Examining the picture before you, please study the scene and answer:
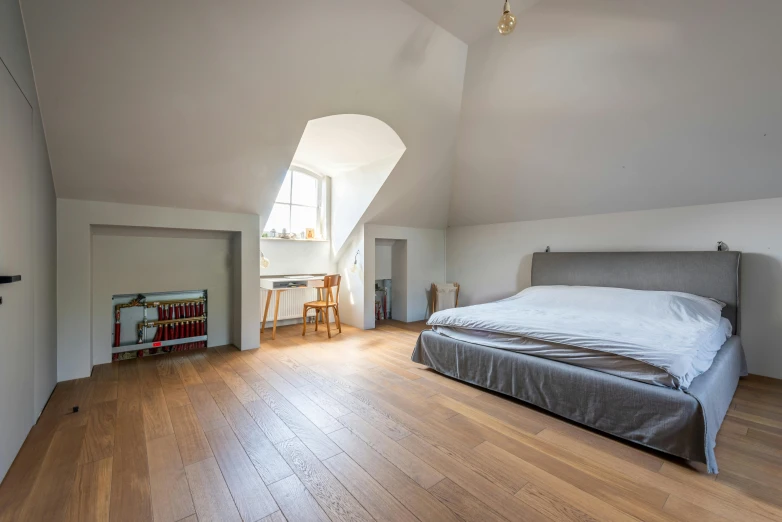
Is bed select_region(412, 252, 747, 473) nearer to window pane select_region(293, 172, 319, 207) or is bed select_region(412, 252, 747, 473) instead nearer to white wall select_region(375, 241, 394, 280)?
white wall select_region(375, 241, 394, 280)

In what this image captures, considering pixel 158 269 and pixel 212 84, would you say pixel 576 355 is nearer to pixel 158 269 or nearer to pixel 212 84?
pixel 212 84

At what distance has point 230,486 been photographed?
156cm

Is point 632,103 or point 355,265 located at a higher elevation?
point 632,103

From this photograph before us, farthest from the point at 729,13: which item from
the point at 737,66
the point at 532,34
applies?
the point at 532,34

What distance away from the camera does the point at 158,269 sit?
11.7 ft

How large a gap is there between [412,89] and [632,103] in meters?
1.90

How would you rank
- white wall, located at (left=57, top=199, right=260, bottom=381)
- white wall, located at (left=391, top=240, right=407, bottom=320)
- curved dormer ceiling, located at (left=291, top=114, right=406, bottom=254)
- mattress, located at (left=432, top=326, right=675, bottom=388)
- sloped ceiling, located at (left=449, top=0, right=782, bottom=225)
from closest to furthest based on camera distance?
mattress, located at (left=432, top=326, right=675, bottom=388) < sloped ceiling, located at (left=449, top=0, right=782, bottom=225) < white wall, located at (left=57, top=199, right=260, bottom=381) < curved dormer ceiling, located at (left=291, top=114, right=406, bottom=254) < white wall, located at (left=391, top=240, right=407, bottom=320)

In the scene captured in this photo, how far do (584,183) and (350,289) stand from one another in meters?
3.42

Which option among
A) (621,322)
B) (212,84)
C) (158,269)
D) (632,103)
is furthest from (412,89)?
(158,269)

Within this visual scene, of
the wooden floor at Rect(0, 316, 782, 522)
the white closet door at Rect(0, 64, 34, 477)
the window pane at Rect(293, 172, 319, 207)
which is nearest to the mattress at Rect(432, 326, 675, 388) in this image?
the wooden floor at Rect(0, 316, 782, 522)

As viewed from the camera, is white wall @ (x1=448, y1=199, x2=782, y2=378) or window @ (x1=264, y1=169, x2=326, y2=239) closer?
white wall @ (x1=448, y1=199, x2=782, y2=378)

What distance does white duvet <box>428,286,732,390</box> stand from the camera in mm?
1987

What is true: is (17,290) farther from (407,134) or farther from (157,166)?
(407,134)

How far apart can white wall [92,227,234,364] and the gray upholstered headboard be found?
3995mm
